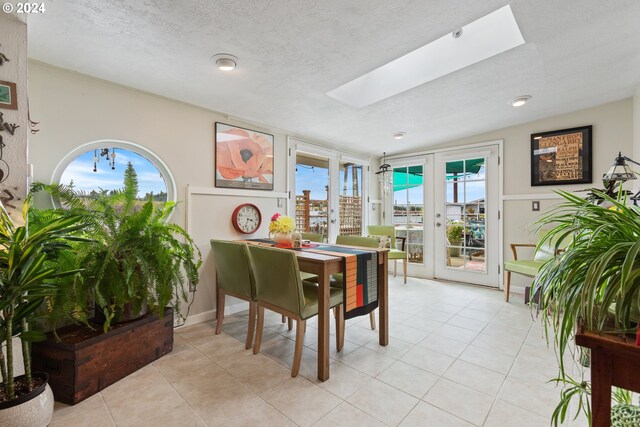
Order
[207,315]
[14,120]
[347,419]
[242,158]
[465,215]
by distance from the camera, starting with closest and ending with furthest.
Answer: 1. [347,419]
2. [14,120]
3. [207,315]
4. [242,158]
5. [465,215]

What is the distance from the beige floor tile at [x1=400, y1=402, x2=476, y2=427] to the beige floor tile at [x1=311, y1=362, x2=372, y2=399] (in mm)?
351

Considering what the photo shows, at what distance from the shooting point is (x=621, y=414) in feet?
3.04

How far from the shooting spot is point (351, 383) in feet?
5.96

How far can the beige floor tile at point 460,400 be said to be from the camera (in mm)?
1538

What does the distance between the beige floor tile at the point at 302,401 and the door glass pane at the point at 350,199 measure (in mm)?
2939

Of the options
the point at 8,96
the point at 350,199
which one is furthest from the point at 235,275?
the point at 350,199

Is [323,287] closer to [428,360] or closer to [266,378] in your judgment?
[266,378]

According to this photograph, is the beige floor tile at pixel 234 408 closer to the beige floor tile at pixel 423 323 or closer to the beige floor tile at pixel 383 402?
the beige floor tile at pixel 383 402

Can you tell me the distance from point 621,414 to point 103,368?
2.51 meters

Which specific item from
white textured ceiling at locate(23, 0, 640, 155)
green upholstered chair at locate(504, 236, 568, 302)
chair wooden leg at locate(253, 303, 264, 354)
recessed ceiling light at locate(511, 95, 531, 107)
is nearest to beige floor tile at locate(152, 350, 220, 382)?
chair wooden leg at locate(253, 303, 264, 354)

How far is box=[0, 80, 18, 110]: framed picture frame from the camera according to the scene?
1577 millimetres

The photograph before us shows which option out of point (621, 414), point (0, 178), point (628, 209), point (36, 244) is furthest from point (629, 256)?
point (0, 178)

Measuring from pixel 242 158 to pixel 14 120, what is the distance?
1.78 meters

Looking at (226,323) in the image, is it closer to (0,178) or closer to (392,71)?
(0,178)
